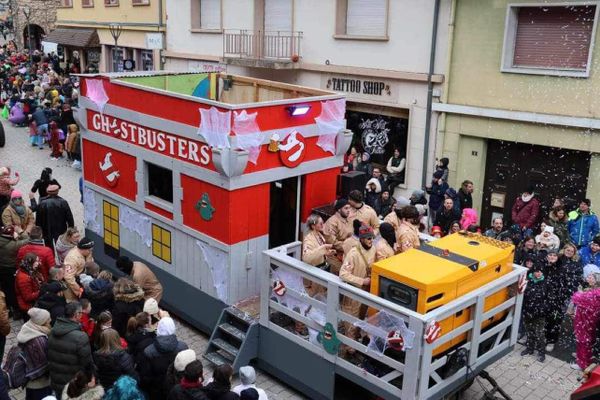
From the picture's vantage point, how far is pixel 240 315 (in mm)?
8375

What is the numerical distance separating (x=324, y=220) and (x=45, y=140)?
15.6m

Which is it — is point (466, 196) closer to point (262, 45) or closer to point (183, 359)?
point (183, 359)

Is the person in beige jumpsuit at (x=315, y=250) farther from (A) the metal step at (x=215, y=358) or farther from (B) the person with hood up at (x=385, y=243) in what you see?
(A) the metal step at (x=215, y=358)

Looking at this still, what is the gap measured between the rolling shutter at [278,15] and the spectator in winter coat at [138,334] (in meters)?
12.3

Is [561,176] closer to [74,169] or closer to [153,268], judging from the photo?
[153,268]

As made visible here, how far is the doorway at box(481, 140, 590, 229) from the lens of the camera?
40.2 feet

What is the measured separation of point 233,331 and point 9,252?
11.6ft

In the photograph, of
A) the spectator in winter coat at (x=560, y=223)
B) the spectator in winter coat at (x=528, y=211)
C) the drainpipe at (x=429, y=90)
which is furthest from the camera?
the drainpipe at (x=429, y=90)

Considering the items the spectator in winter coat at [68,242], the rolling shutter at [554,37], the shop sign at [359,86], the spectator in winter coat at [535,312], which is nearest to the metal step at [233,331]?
the spectator in winter coat at [68,242]

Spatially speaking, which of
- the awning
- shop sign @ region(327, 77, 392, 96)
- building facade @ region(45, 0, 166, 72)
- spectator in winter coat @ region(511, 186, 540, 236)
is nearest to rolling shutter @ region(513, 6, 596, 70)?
spectator in winter coat @ region(511, 186, 540, 236)

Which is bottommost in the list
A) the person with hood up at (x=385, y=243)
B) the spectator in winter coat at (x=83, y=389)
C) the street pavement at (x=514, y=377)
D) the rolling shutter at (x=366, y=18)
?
the street pavement at (x=514, y=377)

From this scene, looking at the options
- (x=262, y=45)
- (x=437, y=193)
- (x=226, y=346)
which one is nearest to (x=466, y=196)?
(x=437, y=193)

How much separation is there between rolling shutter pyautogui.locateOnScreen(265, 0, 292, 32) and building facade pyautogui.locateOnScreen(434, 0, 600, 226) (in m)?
5.65

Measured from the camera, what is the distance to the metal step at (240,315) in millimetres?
8242
